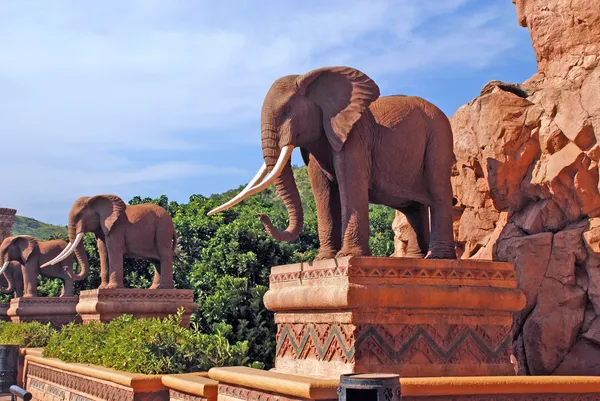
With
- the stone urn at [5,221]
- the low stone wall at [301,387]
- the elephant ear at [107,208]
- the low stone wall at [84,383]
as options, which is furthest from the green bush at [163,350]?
the stone urn at [5,221]

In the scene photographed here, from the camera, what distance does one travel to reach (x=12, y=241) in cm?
2116

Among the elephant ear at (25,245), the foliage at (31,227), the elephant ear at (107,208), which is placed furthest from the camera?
the foliage at (31,227)

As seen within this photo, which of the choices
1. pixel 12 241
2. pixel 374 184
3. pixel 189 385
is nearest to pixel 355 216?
pixel 374 184

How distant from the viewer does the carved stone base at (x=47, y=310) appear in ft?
65.8

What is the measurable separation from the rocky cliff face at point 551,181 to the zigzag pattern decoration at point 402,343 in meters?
1.03

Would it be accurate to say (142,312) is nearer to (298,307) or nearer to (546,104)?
(298,307)

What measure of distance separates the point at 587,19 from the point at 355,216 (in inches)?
122

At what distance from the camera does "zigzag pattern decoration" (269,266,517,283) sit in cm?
647

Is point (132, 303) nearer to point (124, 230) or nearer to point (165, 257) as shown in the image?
point (165, 257)

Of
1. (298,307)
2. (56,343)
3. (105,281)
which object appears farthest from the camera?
(105,281)

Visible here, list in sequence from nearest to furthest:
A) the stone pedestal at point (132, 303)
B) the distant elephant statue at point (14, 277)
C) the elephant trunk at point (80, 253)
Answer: the stone pedestal at point (132, 303) → the elephant trunk at point (80, 253) → the distant elephant statue at point (14, 277)

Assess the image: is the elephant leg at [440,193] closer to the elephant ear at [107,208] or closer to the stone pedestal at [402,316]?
the stone pedestal at [402,316]

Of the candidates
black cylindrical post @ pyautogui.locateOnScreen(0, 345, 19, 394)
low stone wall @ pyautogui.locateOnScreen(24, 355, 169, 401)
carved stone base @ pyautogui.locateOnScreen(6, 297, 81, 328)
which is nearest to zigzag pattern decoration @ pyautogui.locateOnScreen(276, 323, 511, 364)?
low stone wall @ pyautogui.locateOnScreen(24, 355, 169, 401)

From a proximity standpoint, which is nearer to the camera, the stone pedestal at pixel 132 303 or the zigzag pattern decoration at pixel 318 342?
the zigzag pattern decoration at pixel 318 342
